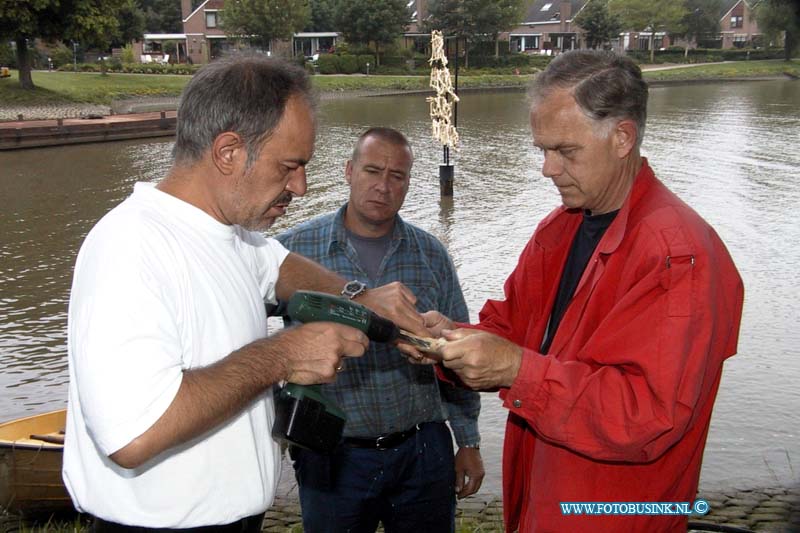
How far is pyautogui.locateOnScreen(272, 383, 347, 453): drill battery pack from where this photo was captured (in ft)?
8.13

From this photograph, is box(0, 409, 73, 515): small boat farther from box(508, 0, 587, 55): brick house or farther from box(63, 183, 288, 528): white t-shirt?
box(508, 0, 587, 55): brick house

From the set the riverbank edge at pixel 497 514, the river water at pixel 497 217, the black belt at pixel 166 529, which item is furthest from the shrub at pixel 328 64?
the black belt at pixel 166 529

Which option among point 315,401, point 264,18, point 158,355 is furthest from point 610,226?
point 264,18

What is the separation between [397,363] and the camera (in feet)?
12.7

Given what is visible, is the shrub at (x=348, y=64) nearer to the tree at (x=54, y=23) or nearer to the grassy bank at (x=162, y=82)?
the grassy bank at (x=162, y=82)

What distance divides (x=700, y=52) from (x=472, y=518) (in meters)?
72.6

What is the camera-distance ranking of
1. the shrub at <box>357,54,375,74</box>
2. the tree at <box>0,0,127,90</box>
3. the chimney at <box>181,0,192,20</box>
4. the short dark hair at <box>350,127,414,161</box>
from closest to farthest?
the short dark hair at <box>350,127,414,161</box> < the tree at <box>0,0,127,90</box> < the shrub at <box>357,54,375,74</box> < the chimney at <box>181,0,192,20</box>

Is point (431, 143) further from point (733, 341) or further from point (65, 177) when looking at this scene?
point (733, 341)

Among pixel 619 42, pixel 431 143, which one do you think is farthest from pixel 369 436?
pixel 619 42

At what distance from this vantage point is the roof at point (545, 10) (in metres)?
73.4

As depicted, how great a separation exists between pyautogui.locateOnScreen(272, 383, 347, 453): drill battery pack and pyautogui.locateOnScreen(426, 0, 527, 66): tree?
58833 mm

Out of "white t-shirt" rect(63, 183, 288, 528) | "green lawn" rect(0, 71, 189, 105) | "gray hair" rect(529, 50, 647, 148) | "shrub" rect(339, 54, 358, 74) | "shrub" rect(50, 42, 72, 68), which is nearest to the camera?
"white t-shirt" rect(63, 183, 288, 528)

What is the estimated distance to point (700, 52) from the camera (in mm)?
69875

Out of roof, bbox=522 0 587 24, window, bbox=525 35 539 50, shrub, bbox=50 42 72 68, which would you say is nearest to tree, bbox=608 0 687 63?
roof, bbox=522 0 587 24
